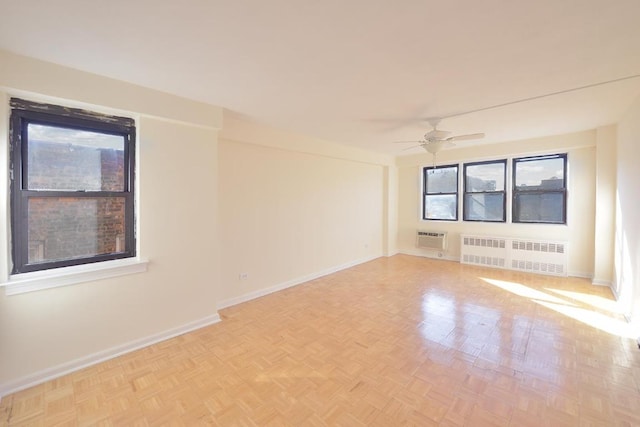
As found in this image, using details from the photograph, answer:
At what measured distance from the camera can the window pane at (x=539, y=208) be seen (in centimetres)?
496

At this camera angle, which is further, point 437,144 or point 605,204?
point 605,204

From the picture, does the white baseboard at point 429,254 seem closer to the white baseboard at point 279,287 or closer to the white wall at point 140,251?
the white baseboard at point 279,287

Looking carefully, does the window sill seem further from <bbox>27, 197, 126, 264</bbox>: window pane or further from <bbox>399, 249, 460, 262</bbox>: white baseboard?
<bbox>399, 249, 460, 262</bbox>: white baseboard

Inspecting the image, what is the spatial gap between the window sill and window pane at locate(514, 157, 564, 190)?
6.47 m

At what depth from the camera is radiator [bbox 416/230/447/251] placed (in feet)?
20.0

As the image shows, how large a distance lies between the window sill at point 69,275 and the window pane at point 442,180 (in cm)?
598

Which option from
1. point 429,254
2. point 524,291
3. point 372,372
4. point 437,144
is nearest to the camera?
point 372,372

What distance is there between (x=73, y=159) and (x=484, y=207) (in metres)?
6.72

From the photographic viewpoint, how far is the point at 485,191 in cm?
573

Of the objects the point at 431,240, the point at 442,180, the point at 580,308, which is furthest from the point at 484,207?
the point at 580,308

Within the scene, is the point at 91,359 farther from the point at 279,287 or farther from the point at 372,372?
the point at 372,372

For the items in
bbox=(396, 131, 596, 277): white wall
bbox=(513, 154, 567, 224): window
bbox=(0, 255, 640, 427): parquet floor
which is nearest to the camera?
bbox=(0, 255, 640, 427): parquet floor

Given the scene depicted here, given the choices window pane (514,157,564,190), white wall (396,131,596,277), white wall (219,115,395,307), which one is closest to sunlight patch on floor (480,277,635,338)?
white wall (396,131,596,277)

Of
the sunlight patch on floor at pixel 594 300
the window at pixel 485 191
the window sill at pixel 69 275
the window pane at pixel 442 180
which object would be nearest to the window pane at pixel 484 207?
the window at pixel 485 191
